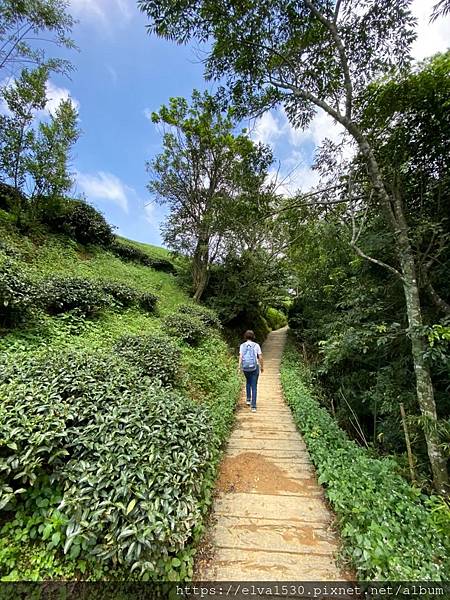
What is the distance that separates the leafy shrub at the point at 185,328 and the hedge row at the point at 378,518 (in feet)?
14.1

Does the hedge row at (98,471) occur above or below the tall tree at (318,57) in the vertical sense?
below

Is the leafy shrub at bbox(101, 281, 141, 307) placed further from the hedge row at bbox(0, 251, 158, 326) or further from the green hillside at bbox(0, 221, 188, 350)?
the green hillside at bbox(0, 221, 188, 350)

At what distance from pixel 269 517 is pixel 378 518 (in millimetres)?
988

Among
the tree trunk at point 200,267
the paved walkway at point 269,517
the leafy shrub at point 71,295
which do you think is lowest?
the paved walkway at point 269,517

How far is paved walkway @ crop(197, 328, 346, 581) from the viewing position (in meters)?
1.98

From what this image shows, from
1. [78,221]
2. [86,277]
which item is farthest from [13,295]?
[78,221]

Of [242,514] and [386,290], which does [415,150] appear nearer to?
[386,290]

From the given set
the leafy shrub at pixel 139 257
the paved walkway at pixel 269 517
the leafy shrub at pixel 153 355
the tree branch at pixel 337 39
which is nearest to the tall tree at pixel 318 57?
the tree branch at pixel 337 39

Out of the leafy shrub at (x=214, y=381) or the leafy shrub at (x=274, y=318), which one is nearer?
the leafy shrub at (x=214, y=381)

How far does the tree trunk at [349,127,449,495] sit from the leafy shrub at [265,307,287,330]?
1586cm

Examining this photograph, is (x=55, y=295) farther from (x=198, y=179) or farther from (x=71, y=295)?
(x=198, y=179)

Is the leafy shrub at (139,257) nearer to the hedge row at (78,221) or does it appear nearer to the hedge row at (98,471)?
the hedge row at (78,221)

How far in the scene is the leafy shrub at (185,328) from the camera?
701 cm

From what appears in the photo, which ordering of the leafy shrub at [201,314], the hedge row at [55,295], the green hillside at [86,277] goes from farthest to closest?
1. the leafy shrub at [201,314]
2. the green hillside at [86,277]
3. the hedge row at [55,295]
